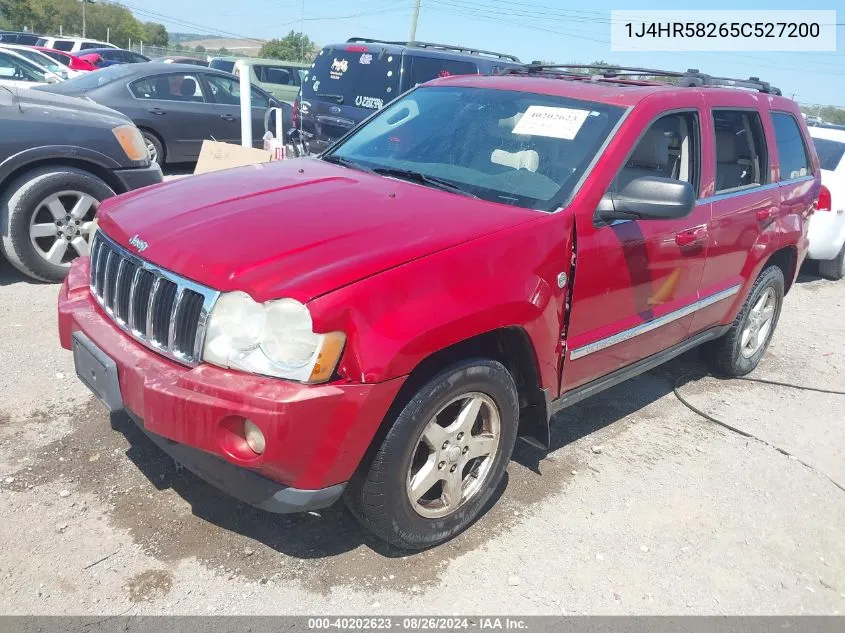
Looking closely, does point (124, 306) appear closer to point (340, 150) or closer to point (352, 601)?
point (352, 601)

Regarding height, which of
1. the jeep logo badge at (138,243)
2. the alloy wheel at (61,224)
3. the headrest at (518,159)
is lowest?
the alloy wheel at (61,224)

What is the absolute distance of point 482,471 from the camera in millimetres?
3094

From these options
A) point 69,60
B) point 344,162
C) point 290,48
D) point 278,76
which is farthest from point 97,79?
point 290,48

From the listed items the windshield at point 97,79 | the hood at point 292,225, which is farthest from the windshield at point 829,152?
the windshield at point 97,79

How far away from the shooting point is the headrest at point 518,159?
3383 mm

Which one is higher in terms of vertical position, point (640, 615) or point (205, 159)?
point (205, 159)

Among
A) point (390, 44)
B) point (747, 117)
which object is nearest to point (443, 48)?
point (390, 44)

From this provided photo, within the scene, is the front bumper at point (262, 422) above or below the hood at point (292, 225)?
below

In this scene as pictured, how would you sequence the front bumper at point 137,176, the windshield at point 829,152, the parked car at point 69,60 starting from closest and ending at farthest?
the front bumper at point 137,176 < the windshield at point 829,152 < the parked car at point 69,60

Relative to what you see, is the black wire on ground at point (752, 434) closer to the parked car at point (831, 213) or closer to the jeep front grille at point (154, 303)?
the parked car at point (831, 213)

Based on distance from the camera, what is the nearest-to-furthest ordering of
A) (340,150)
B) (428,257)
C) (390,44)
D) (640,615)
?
(428,257) < (640,615) < (340,150) < (390,44)

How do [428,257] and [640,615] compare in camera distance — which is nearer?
[428,257]

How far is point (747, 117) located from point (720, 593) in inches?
112

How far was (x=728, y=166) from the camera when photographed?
423cm
